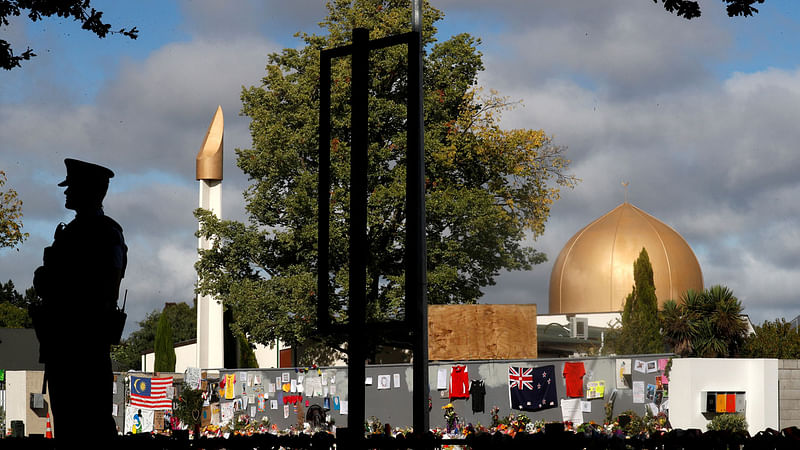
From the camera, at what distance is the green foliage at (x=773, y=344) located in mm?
43688

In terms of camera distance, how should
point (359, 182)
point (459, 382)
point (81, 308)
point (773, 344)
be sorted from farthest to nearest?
point (773, 344) < point (459, 382) < point (359, 182) < point (81, 308)

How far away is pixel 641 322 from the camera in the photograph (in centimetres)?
3994

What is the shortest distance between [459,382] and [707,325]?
2251 centimetres

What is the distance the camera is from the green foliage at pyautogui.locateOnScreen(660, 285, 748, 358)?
39.0 meters

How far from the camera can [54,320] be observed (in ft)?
15.9

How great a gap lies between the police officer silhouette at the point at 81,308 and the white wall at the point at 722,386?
2190 centimetres

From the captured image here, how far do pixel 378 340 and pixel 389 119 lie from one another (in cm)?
789

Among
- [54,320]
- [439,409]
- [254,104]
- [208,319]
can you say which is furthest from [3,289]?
[54,320]

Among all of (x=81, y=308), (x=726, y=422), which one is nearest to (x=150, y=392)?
(x=726, y=422)

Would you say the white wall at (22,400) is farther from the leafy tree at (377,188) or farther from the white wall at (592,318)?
the white wall at (592,318)

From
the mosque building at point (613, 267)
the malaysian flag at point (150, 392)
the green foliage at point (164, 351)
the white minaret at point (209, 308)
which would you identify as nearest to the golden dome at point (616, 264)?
the mosque building at point (613, 267)

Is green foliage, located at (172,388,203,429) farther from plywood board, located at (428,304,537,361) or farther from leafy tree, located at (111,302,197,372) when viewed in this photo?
leafy tree, located at (111,302,197,372)

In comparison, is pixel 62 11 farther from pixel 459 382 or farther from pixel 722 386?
pixel 722 386

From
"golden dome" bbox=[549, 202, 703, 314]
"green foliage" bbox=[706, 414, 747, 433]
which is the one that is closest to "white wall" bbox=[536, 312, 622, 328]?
"golden dome" bbox=[549, 202, 703, 314]
